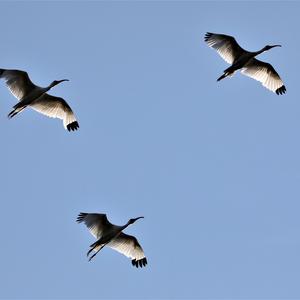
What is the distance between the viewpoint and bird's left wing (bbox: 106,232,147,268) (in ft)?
144

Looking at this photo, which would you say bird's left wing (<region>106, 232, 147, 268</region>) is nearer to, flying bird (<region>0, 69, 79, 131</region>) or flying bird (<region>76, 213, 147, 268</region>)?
flying bird (<region>76, 213, 147, 268</region>)

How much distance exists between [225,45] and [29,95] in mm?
9042

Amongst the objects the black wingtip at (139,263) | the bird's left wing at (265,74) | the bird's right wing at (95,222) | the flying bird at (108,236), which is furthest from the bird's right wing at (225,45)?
the black wingtip at (139,263)

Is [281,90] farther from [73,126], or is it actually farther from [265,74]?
[73,126]

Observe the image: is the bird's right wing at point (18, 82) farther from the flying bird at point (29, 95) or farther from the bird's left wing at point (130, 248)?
the bird's left wing at point (130, 248)

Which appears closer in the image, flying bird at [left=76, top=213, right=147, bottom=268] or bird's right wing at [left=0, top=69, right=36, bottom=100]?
flying bird at [left=76, top=213, right=147, bottom=268]

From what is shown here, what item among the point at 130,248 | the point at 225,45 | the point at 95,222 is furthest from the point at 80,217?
the point at 225,45

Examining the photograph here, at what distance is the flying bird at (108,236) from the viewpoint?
41.7 metres

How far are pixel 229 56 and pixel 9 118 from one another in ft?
33.7

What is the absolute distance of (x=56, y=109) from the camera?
45.7 m

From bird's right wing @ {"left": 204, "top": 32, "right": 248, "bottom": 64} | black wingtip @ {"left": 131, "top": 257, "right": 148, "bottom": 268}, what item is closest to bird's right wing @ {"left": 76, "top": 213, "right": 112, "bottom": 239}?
black wingtip @ {"left": 131, "top": 257, "right": 148, "bottom": 268}

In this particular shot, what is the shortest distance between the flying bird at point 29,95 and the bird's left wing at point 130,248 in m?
6.65

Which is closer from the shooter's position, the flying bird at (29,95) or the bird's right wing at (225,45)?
the flying bird at (29,95)

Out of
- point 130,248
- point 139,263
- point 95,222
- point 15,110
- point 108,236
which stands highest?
point 15,110
